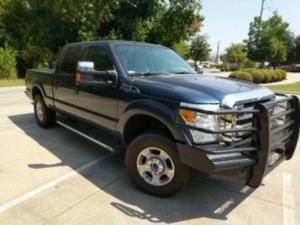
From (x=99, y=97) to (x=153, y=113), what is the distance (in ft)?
4.30

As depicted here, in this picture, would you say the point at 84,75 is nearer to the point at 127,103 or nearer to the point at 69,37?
the point at 127,103

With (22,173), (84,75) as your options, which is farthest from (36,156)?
(84,75)

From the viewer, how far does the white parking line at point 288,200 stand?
141 inches

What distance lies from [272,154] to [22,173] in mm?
3354

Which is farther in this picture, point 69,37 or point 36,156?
point 69,37

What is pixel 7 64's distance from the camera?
2048 centimetres

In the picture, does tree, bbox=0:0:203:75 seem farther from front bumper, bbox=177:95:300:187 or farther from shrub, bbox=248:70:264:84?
front bumper, bbox=177:95:300:187

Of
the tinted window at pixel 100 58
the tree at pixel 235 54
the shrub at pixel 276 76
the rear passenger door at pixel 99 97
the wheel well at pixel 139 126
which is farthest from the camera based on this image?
the tree at pixel 235 54

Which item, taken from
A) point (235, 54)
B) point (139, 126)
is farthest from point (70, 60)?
point (235, 54)

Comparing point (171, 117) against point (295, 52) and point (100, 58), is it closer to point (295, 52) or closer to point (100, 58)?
point (100, 58)

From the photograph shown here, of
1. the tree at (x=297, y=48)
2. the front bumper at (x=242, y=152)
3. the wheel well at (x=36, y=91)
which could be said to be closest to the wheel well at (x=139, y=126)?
the front bumper at (x=242, y=152)

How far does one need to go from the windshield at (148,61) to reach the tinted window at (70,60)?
47.7 inches

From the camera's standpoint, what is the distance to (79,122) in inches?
232

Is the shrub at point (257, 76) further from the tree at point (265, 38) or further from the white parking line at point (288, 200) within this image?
the white parking line at point (288, 200)
